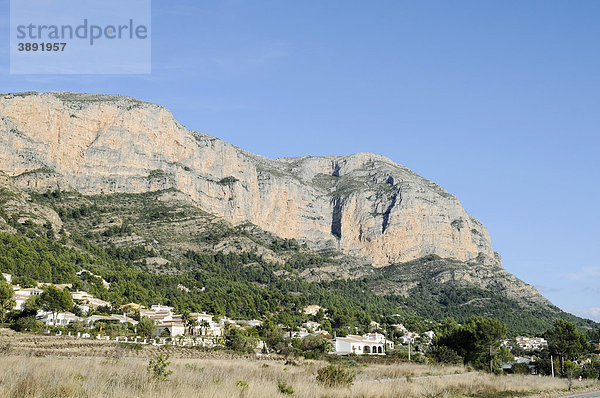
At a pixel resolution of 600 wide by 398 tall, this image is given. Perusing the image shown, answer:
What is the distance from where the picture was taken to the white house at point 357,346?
73600mm

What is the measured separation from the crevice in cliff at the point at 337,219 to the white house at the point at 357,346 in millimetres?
103581

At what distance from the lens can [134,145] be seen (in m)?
140

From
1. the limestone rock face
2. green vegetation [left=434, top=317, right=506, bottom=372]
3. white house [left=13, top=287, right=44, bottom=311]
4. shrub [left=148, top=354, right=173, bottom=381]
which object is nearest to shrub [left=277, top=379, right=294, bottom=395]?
shrub [left=148, top=354, right=173, bottom=381]

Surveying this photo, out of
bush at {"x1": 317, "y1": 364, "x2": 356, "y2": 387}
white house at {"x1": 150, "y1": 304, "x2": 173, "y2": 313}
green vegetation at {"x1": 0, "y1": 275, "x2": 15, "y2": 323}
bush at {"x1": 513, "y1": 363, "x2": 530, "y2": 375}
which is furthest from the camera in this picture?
white house at {"x1": 150, "y1": 304, "x2": 173, "y2": 313}

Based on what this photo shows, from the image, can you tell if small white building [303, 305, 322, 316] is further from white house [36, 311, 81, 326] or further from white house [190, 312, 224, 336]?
white house [36, 311, 81, 326]

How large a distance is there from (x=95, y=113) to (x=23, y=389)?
465 ft

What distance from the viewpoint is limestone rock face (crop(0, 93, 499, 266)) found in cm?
12731

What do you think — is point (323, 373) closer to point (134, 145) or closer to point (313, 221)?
point (134, 145)

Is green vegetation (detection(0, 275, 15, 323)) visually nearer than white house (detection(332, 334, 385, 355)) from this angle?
Yes

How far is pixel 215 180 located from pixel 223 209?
10108 millimetres

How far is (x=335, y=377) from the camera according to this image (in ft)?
51.5

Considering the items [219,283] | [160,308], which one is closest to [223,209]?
[219,283]

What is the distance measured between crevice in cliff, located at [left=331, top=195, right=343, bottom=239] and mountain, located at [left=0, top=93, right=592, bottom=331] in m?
0.49

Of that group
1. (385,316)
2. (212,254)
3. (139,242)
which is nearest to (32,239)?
(139,242)
